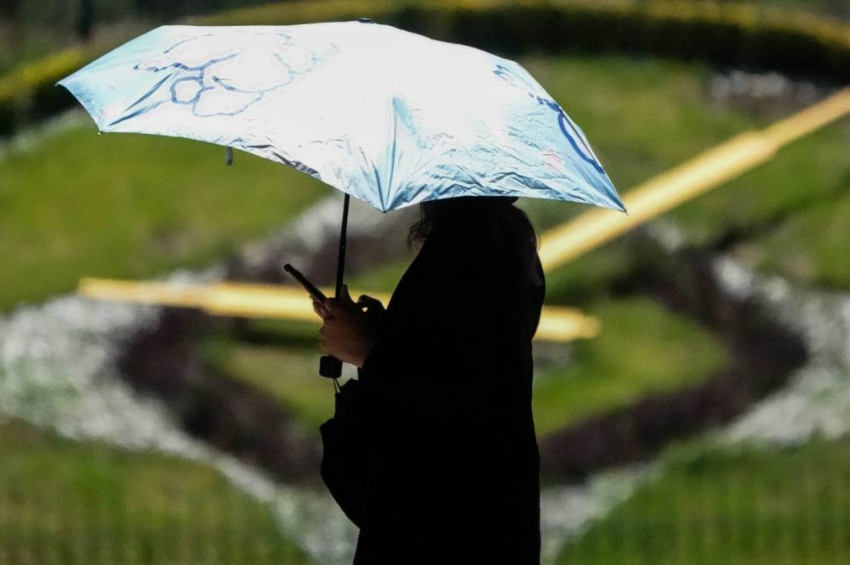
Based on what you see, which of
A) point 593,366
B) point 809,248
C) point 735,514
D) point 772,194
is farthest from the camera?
point 772,194

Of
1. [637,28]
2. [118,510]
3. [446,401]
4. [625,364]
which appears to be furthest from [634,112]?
[446,401]

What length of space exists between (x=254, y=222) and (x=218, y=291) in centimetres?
41

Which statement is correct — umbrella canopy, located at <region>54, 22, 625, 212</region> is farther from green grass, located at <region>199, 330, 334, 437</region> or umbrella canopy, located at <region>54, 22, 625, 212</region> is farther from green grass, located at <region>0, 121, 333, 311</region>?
green grass, located at <region>0, 121, 333, 311</region>

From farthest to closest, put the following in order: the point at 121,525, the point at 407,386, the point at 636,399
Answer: the point at 636,399 → the point at 121,525 → the point at 407,386

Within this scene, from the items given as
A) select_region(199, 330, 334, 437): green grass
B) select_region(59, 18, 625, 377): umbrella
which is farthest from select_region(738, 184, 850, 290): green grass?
select_region(59, 18, 625, 377): umbrella

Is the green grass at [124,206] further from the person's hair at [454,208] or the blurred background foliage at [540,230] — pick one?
the person's hair at [454,208]

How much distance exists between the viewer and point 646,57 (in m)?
8.46

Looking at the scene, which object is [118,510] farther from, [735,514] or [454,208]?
[454,208]

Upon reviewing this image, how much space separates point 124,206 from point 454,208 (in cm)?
535

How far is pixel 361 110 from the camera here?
8.71 ft

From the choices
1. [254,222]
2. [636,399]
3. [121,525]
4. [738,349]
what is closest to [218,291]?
[254,222]

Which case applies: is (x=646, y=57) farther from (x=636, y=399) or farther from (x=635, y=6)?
(x=636, y=399)

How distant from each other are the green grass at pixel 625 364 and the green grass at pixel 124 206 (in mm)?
1552

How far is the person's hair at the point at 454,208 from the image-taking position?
2.70 metres
